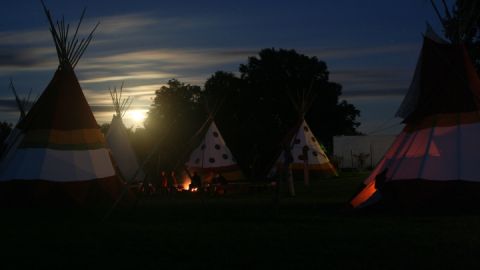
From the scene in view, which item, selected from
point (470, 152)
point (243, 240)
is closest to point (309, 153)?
point (470, 152)

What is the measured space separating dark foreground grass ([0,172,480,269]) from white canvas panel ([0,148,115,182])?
216 centimetres

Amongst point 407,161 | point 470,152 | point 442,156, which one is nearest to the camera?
point 470,152

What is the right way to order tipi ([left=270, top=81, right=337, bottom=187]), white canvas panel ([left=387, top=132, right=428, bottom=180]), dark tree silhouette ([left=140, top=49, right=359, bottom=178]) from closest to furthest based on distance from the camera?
white canvas panel ([left=387, top=132, right=428, bottom=180]) → tipi ([left=270, top=81, right=337, bottom=187]) → dark tree silhouette ([left=140, top=49, right=359, bottom=178])

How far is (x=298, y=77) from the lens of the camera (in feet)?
153

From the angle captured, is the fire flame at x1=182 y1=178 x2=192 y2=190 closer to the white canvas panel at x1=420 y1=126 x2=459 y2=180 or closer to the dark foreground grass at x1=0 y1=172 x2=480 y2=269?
the dark foreground grass at x1=0 y1=172 x2=480 y2=269

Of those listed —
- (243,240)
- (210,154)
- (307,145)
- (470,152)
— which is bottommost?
(243,240)

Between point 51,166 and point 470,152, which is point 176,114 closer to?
point 51,166

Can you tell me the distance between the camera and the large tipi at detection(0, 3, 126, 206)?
51.7 ft

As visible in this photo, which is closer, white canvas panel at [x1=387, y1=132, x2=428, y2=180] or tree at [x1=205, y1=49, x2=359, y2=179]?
white canvas panel at [x1=387, y1=132, x2=428, y2=180]

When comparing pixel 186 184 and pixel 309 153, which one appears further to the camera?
pixel 309 153

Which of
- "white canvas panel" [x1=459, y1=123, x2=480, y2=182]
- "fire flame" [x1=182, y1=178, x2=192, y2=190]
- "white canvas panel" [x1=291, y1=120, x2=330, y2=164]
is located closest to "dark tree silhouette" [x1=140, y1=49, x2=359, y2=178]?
"white canvas panel" [x1=291, y1=120, x2=330, y2=164]

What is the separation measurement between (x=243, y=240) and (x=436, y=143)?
5.79 m

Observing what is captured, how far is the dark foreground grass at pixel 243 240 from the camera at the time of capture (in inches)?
290

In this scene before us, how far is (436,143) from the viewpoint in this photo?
511 inches
